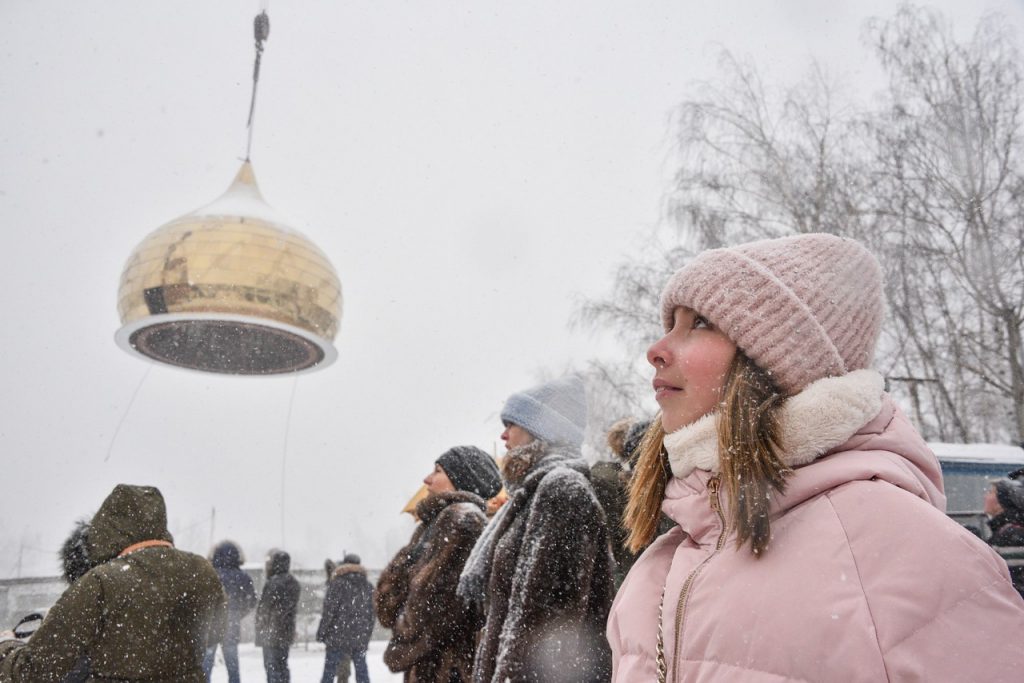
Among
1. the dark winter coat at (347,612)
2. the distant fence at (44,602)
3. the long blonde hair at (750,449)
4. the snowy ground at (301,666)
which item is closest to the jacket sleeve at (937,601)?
the long blonde hair at (750,449)

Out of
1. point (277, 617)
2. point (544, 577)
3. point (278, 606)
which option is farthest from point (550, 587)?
point (278, 606)

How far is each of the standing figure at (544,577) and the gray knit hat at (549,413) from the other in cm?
29

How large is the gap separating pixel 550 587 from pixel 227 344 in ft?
41.5

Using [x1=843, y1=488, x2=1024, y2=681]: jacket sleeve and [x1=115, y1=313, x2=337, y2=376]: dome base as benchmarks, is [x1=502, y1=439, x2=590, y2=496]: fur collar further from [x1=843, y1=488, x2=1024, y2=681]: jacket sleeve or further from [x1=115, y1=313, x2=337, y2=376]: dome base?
[x1=115, y1=313, x2=337, y2=376]: dome base

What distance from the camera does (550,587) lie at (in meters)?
Result: 2.44

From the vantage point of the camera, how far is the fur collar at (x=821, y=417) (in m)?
1.09

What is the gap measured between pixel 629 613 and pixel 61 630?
89.0 inches

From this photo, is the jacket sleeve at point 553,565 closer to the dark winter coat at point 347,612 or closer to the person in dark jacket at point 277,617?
the dark winter coat at point 347,612

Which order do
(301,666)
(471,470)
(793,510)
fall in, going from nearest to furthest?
(793,510) → (471,470) → (301,666)

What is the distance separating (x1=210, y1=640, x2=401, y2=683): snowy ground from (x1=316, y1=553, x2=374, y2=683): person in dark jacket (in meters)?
0.60

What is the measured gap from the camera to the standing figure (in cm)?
238

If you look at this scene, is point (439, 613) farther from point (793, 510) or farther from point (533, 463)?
point (793, 510)

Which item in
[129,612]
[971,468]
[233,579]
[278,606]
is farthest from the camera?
[233,579]

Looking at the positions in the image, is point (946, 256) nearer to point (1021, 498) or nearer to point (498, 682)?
point (1021, 498)
